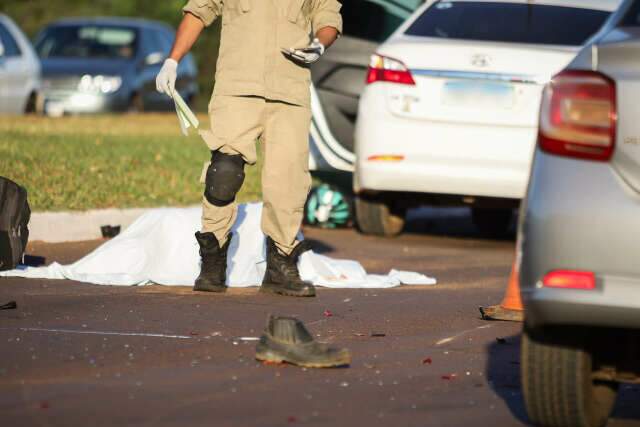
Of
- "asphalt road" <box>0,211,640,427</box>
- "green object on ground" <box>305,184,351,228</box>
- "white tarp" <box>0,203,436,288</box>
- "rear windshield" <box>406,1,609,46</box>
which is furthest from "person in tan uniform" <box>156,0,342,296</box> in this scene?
"green object on ground" <box>305,184,351,228</box>

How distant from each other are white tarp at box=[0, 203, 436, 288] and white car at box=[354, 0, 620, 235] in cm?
186

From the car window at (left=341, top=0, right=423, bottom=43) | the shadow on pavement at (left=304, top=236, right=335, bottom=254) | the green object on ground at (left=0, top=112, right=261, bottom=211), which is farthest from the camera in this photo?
the car window at (left=341, top=0, right=423, bottom=43)

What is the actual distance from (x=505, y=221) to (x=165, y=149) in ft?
12.5

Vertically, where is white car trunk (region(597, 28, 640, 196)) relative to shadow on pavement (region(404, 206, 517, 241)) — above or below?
above

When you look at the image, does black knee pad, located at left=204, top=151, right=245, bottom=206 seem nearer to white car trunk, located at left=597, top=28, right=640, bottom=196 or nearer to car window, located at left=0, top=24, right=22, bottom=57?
white car trunk, located at left=597, top=28, right=640, bottom=196

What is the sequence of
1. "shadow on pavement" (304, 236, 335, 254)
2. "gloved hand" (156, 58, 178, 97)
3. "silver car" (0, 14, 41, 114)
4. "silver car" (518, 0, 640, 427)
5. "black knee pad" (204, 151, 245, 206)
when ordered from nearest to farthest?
"silver car" (518, 0, 640, 427), "black knee pad" (204, 151, 245, 206), "gloved hand" (156, 58, 178, 97), "shadow on pavement" (304, 236, 335, 254), "silver car" (0, 14, 41, 114)

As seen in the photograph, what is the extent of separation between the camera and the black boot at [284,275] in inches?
334

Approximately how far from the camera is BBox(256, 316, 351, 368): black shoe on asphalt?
6316mm

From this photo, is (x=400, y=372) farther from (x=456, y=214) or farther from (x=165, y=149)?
(x=165, y=149)

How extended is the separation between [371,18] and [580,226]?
790cm

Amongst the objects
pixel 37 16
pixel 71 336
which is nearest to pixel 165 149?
pixel 71 336

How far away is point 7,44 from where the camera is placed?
859 inches

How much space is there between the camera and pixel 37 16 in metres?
41.6

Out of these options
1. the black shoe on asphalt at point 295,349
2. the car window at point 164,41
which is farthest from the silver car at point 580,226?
the car window at point 164,41
